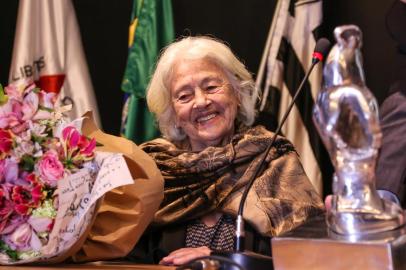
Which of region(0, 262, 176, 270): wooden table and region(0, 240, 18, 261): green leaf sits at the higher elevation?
region(0, 240, 18, 261): green leaf

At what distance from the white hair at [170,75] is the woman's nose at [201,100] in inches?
4.4

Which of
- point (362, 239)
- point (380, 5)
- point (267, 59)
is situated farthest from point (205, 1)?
point (362, 239)

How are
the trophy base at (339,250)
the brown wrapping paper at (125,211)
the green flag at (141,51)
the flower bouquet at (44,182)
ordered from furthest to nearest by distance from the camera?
the green flag at (141,51)
the brown wrapping paper at (125,211)
the flower bouquet at (44,182)
the trophy base at (339,250)

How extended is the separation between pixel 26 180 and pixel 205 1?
1.86 metres

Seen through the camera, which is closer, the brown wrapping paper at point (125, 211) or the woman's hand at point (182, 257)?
the brown wrapping paper at point (125, 211)

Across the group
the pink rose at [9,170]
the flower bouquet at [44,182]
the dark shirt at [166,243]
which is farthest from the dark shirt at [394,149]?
the pink rose at [9,170]

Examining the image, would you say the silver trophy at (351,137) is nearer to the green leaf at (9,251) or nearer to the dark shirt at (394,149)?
the green leaf at (9,251)

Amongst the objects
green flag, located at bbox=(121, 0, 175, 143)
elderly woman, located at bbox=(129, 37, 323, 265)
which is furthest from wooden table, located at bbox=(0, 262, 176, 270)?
green flag, located at bbox=(121, 0, 175, 143)

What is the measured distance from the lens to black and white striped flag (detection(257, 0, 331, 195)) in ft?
9.37

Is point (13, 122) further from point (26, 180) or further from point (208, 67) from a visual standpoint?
point (208, 67)

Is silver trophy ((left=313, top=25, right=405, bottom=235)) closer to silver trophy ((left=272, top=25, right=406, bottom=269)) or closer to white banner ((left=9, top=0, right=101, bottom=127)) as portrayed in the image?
silver trophy ((left=272, top=25, right=406, bottom=269))

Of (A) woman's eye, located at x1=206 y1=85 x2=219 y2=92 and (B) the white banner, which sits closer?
(A) woman's eye, located at x1=206 y1=85 x2=219 y2=92

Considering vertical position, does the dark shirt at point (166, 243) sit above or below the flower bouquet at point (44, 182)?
below

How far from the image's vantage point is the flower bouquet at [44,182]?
4.75ft
